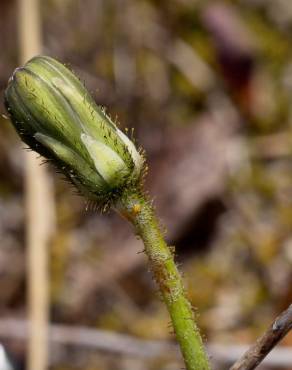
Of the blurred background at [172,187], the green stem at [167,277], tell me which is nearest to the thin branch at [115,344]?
the blurred background at [172,187]

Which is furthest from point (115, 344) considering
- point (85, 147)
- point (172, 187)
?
point (85, 147)

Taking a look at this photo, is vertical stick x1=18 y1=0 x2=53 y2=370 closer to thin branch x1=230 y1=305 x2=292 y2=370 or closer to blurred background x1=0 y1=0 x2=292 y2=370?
blurred background x1=0 y1=0 x2=292 y2=370

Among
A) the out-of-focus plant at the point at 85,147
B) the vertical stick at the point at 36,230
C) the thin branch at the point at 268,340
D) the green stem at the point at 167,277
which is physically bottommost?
the thin branch at the point at 268,340

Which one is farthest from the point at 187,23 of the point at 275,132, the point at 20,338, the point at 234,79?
the point at 20,338

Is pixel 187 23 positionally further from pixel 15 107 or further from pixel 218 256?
pixel 15 107

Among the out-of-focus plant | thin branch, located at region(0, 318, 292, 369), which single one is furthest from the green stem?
thin branch, located at region(0, 318, 292, 369)

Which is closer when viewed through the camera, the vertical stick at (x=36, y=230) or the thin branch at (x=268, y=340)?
the thin branch at (x=268, y=340)

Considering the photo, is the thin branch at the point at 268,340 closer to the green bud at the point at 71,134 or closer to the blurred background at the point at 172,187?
the green bud at the point at 71,134
